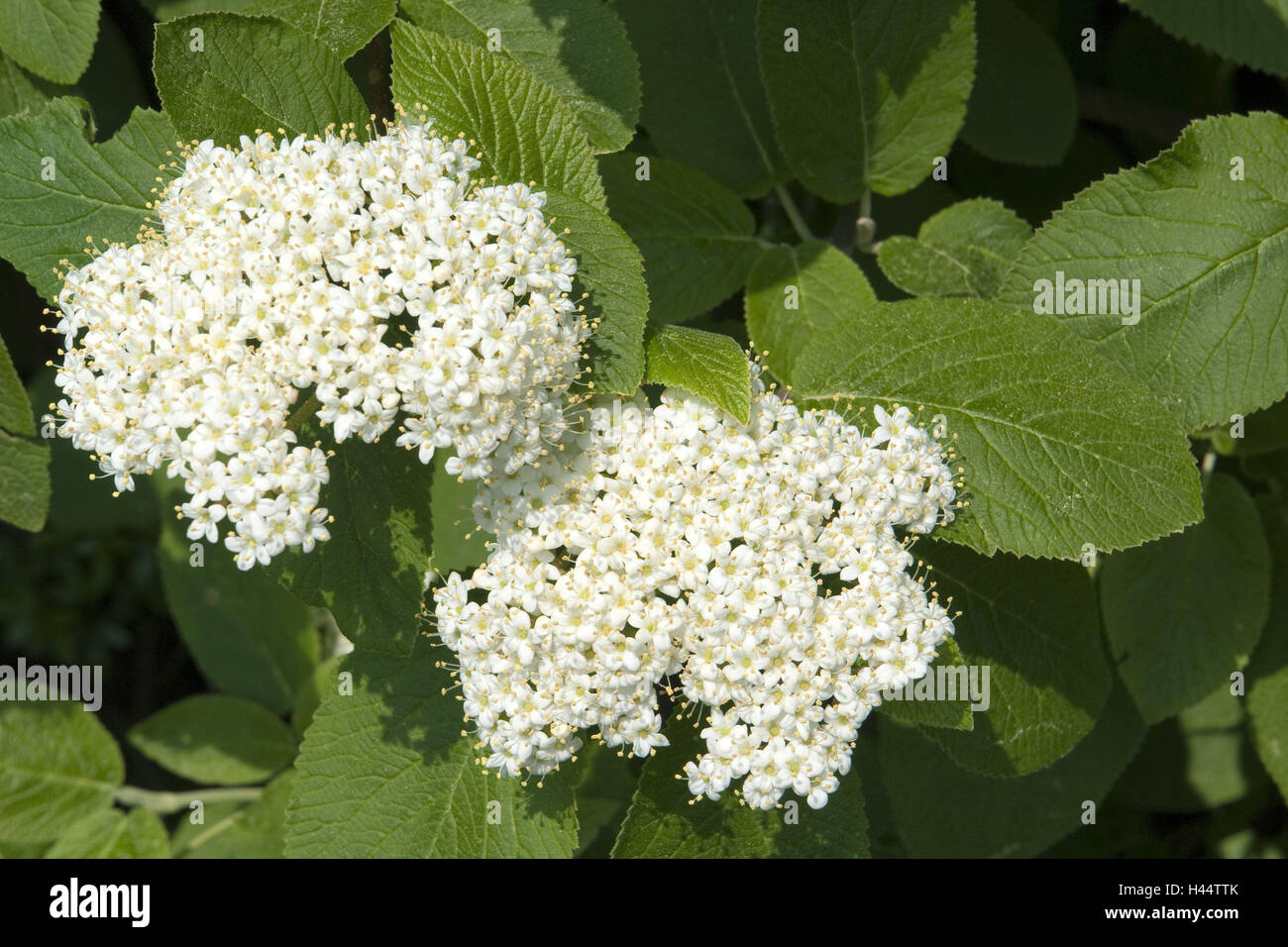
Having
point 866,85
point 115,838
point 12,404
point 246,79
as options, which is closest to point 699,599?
point 246,79

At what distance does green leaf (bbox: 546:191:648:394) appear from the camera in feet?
8.55

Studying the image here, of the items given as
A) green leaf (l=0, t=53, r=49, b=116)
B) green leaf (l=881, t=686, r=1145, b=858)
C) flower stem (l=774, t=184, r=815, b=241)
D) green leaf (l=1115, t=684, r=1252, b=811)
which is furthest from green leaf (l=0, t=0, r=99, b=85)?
green leaf (l=1115, t=684, r=1252, b=811)

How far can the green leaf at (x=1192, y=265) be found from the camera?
299 cm

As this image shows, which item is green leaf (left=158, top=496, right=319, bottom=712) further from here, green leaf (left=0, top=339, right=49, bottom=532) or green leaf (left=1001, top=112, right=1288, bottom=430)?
green leaf (left=1001, top=112, right=1288, bottom=430)

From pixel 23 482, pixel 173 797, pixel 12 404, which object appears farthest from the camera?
pixel 173 797

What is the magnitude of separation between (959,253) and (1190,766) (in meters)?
2.70

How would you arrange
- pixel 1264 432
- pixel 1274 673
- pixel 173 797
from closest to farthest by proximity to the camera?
1. pixel 1264 432
2. pixel 1274 673
3. pixel 173 797

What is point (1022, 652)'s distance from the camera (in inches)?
128

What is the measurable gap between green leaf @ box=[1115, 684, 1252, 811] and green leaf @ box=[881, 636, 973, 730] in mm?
2236

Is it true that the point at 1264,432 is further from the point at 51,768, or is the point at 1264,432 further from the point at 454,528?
the point at 51,768

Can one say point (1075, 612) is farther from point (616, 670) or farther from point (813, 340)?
point (616, 670)

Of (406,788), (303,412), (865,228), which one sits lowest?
(406,788)
